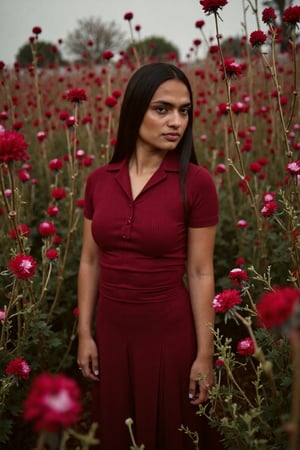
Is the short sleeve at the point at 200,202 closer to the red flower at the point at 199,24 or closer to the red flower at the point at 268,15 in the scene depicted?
the red flower at the point at 268,15

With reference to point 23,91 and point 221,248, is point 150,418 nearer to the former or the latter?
point 221,248

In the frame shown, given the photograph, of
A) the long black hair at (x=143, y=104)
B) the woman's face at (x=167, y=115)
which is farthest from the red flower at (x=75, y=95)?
the woman's face at (x=167, y=115)

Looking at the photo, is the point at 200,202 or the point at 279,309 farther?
the point at 200,202

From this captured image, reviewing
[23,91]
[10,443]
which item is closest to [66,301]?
[10,443]

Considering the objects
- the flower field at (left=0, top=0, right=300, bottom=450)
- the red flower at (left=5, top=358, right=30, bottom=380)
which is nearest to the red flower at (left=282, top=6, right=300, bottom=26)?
the flower field at (left=0, top=0, right=300, bottom=450)

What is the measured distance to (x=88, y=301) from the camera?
181 cm

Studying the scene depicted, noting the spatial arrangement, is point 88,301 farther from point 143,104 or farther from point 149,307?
point 143,104

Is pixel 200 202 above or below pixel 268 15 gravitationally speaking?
below

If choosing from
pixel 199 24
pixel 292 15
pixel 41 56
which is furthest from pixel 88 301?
pixel 41 56

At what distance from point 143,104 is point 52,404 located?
1.26m

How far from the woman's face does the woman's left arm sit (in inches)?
14.4

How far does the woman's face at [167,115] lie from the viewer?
1.48 metres

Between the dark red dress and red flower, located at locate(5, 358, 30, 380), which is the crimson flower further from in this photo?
red flower, located at locate(5, 358, 30, 380)

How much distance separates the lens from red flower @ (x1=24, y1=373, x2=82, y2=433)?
42 centimetres
